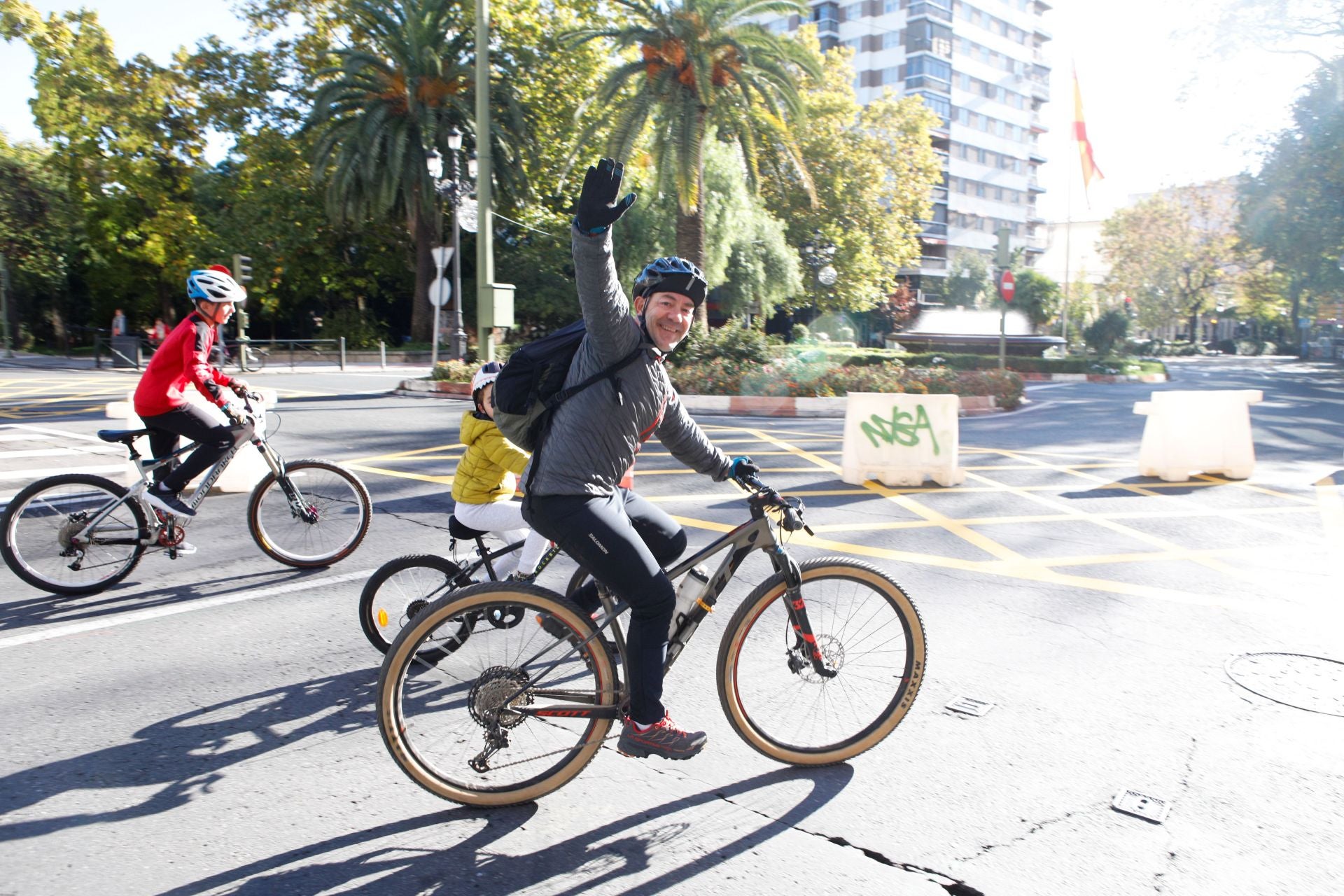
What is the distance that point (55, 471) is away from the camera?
9.21 metres

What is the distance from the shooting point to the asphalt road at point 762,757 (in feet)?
9.20

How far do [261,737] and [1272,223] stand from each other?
137 ft

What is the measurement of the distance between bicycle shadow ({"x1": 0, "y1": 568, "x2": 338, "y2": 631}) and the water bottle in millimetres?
3391

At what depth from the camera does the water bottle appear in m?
3.33

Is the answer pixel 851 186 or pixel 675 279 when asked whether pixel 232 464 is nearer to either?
Answer: pixel 675 279

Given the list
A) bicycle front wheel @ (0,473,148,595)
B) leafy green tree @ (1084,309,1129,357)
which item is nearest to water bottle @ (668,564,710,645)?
bicycle front wheel @ (0,473,148,595)

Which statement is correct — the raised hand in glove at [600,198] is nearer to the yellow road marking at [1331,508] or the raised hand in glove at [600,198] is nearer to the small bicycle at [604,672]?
the small bicycle at [604,672]

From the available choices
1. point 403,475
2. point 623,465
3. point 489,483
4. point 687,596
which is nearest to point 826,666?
point 687,596

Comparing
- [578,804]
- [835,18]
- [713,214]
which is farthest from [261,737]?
[835,18]

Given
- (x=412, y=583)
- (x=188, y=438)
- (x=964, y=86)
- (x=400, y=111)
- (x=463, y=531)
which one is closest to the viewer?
(x=412, y=583)

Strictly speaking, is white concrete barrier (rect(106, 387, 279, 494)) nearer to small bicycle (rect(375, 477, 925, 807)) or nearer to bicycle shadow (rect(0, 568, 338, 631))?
bicycle shadow (rect(0, 568, 338, 631))

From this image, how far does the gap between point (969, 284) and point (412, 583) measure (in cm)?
6772

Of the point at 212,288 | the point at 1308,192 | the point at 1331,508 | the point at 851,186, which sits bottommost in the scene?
the point at 1331,508

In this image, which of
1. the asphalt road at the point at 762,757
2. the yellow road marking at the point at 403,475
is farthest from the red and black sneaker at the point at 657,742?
the yellow road marking at the point at 403,475
